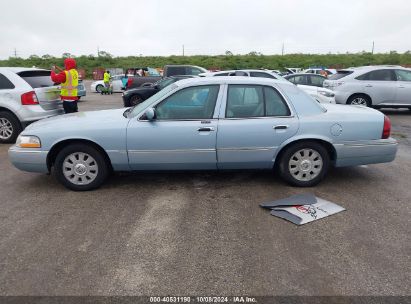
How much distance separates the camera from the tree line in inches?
1873

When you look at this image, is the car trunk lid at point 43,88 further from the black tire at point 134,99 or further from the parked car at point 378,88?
the parked car at point 378,88

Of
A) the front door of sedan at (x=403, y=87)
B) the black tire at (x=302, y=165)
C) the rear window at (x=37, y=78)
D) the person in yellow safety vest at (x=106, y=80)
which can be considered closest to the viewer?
the black tire at (x=302, y=165)

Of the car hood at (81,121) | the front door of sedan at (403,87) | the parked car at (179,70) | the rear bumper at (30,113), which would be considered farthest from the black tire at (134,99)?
the front door of sedan at (403,87)

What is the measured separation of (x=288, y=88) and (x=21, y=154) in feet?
12.1

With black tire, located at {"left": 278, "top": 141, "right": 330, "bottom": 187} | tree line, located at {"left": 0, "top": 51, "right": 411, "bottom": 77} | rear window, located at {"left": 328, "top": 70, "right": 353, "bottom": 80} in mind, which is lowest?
black tire, located at {"left": 278, "top": 141, "right": 330, "bottom": 187}

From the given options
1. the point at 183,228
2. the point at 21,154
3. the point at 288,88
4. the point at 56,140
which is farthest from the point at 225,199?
the point at 21,154

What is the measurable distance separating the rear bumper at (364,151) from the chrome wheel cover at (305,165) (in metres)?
0.28

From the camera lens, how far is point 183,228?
374 centimetres

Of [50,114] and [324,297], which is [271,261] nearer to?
[324,297]

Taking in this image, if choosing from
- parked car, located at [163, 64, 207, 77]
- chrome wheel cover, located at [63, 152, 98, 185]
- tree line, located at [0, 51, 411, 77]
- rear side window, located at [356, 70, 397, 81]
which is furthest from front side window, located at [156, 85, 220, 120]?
tree line, located at [0, 51, 411, 77]

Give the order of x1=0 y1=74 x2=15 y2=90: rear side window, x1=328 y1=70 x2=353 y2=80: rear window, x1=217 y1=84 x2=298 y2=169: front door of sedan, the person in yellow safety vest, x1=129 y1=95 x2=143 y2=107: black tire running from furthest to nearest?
1. the person in yellow safety vest
2. x1=129 y1=95 x2=143 y2=107: black tire
3. x1=328 y1=70 x2=353 y2=80: rear window
4. x1=0 y1=74 x2=15 y2=90: rear side window
5. x1=217 y1=84 x2=298 y2=169: front door of sedan

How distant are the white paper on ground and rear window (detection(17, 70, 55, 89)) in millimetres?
6399

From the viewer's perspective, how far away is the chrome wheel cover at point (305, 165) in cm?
476

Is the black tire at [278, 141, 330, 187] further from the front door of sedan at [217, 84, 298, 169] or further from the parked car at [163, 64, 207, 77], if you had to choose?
the parked car at [163, 64, 207, 77]
